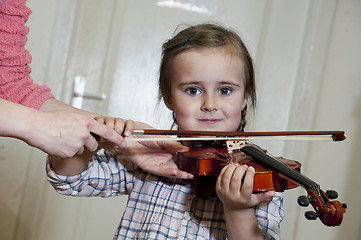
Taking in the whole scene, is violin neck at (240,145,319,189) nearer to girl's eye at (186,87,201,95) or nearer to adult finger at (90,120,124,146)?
girl's eye at (186,87,201,95)

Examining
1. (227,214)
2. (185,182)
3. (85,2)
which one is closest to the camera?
(227,214)

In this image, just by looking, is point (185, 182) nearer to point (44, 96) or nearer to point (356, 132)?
point (44, 96)

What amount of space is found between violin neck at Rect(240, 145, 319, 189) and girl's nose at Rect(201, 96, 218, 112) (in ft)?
0.46

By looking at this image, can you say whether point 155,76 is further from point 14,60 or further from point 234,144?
point 234,144

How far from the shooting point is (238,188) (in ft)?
3.51

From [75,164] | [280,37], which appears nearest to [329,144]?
[280,37]

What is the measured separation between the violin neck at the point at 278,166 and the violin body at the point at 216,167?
0.01 m

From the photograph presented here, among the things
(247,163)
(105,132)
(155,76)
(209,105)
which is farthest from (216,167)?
(155,76)

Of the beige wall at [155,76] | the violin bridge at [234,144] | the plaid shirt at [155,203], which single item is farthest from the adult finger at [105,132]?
the beige wall at [155,76]

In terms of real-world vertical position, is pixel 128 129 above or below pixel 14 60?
below

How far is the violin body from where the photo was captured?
109 cm

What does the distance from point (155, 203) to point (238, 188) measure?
296mm

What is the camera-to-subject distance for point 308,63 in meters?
2.51

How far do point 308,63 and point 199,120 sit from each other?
1381 mm
